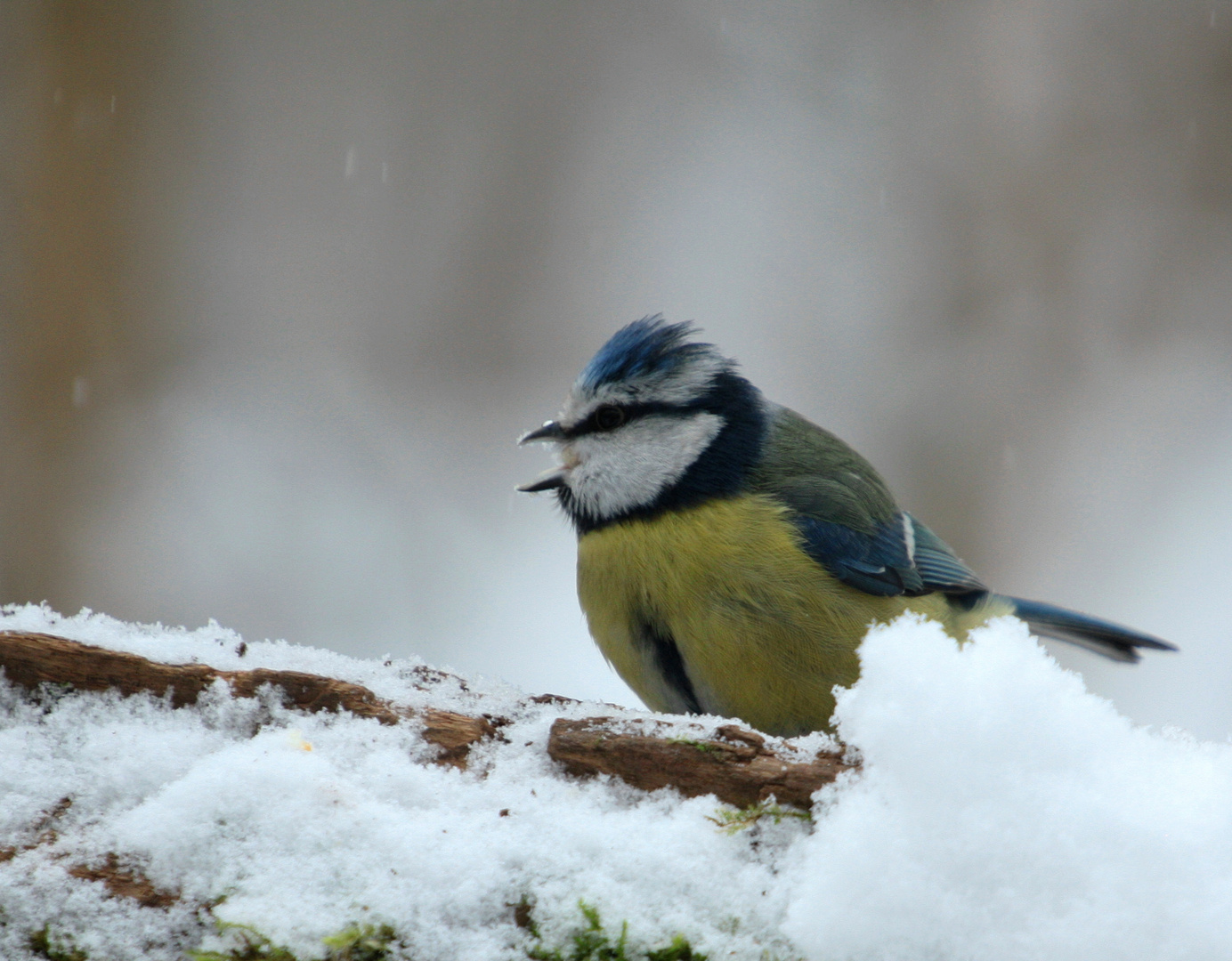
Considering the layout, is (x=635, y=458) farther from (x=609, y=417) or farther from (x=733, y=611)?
(x=733, y=611)

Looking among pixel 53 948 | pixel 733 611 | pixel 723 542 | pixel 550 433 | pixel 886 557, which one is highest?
pixel 550 433

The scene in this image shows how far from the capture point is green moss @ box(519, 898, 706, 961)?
82 centimetres

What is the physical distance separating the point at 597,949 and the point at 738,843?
6.5 inches

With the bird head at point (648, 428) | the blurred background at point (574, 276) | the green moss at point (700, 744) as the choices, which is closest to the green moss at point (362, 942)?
the green moss at point (700, 744)

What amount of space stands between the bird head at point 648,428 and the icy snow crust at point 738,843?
1.06 m

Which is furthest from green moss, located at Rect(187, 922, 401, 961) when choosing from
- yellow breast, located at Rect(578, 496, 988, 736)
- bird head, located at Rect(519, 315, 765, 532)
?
bird head, located at Rect(519, 315, 765, 532)

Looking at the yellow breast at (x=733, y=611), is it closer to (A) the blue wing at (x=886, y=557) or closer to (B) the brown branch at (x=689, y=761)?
(A) the blue wing at (x=886, y=557)

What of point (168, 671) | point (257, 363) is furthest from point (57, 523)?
point (168, 671)

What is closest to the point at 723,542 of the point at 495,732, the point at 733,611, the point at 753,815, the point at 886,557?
the point at 733,611

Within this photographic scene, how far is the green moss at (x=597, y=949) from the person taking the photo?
0.82 metres

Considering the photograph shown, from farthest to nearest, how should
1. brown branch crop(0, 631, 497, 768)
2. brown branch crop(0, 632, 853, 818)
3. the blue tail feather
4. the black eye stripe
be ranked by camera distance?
1. the blue tail feather
2. the black eye stripe
3. brown branch crop(0, 631, 497, 768)
4. brown branch crop(0, 632, 853, 818)

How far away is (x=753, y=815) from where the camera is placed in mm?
928

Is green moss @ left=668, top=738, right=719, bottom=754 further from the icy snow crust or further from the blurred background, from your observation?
the blurred background

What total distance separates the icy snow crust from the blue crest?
125cm
